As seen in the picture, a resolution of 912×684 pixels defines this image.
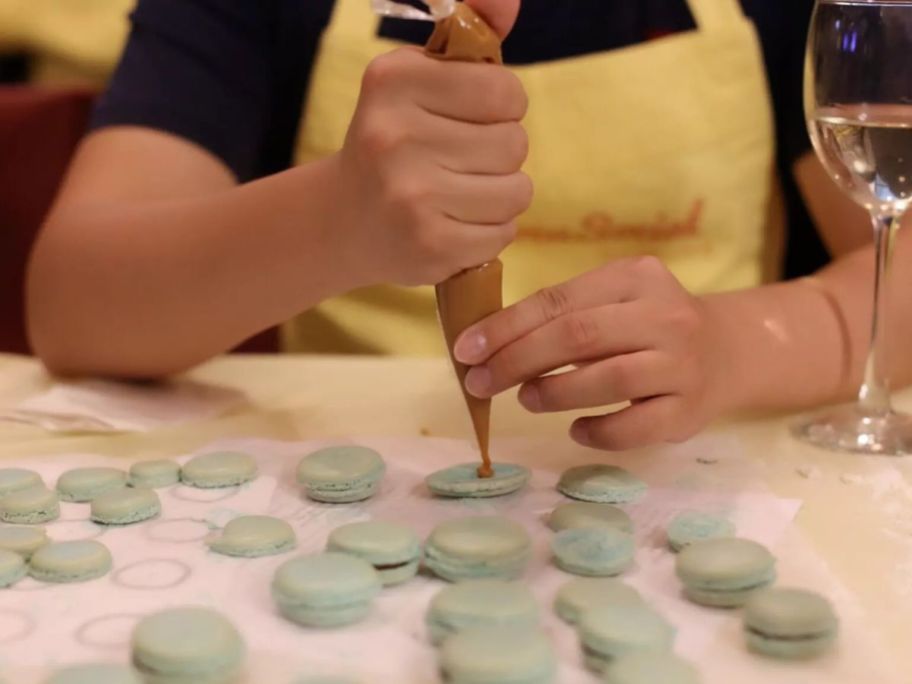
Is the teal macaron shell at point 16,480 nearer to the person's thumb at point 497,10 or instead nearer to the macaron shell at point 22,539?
Result: the macaron shell at point 22,539

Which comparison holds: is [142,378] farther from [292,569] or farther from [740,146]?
[740,146]

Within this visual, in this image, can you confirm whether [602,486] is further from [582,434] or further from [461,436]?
[461,436]

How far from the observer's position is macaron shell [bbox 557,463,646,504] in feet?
1.82

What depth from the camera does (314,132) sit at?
952 mm

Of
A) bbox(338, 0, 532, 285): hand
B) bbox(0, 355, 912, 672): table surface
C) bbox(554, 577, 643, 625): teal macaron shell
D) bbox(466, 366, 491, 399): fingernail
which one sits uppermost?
bbox(338, 0, 532, 285): hand

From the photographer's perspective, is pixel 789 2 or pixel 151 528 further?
pixel 789 2

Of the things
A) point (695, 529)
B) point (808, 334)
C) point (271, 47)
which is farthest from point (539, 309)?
point (271, 47)

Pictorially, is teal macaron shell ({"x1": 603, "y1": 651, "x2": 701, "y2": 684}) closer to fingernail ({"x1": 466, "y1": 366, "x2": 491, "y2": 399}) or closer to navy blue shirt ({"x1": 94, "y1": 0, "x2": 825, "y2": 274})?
fingernail ({"x1": 466, "y1": 366, "x2": 491, "y2": 399})

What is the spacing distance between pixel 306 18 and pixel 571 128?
0.83 ft

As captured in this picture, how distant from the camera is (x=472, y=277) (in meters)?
0.55

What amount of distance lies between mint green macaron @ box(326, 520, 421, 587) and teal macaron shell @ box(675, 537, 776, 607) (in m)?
0.12

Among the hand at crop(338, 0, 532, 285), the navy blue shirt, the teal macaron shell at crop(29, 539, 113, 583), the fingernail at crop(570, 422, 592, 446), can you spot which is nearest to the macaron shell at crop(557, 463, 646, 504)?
the fingernail at crop(570, 422, 592, 446)

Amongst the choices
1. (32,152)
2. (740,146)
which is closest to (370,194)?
(740,146)

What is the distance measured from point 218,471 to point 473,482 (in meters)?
0.14
